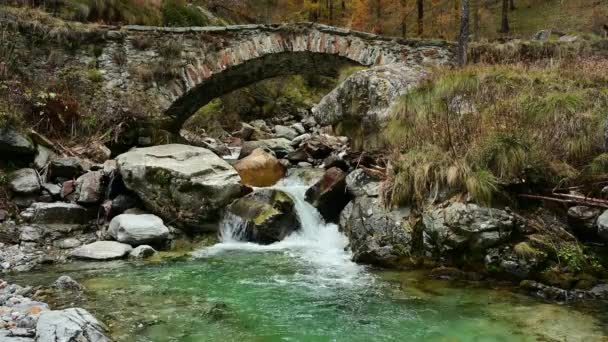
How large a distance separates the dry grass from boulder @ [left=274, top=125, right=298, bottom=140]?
11069mm

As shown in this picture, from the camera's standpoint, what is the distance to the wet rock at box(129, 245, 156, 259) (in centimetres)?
806

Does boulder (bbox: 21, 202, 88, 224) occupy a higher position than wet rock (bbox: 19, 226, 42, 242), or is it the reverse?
boulder (bbox: 21, 202, 88, 224)

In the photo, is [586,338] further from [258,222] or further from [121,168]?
[121,168]

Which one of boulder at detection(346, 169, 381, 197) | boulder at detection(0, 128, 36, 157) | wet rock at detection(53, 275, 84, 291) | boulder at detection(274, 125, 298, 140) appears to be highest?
boulder at detection(274, 125, 298, 140)

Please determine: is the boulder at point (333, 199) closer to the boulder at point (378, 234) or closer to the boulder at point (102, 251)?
the boulder at point (378, 234)

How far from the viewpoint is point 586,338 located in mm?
4637

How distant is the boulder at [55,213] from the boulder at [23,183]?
438 millimetres

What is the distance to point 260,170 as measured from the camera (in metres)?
12.4

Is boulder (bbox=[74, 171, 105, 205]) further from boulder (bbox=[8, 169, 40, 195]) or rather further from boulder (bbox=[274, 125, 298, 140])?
boulder (bbox=[274, 125, 298, 140])

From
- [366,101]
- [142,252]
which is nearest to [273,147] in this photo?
[366,101]

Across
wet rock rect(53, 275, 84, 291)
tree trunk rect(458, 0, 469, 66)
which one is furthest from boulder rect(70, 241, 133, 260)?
tree trunk rect(458, 0, 469, 66)

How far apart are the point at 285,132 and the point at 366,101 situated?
10725 millimetres

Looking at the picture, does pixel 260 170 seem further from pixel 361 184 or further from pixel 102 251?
pixel 102 251

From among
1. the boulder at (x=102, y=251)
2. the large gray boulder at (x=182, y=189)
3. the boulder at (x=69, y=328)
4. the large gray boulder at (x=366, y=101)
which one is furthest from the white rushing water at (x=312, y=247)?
the boulder at (x=69, y=328)
